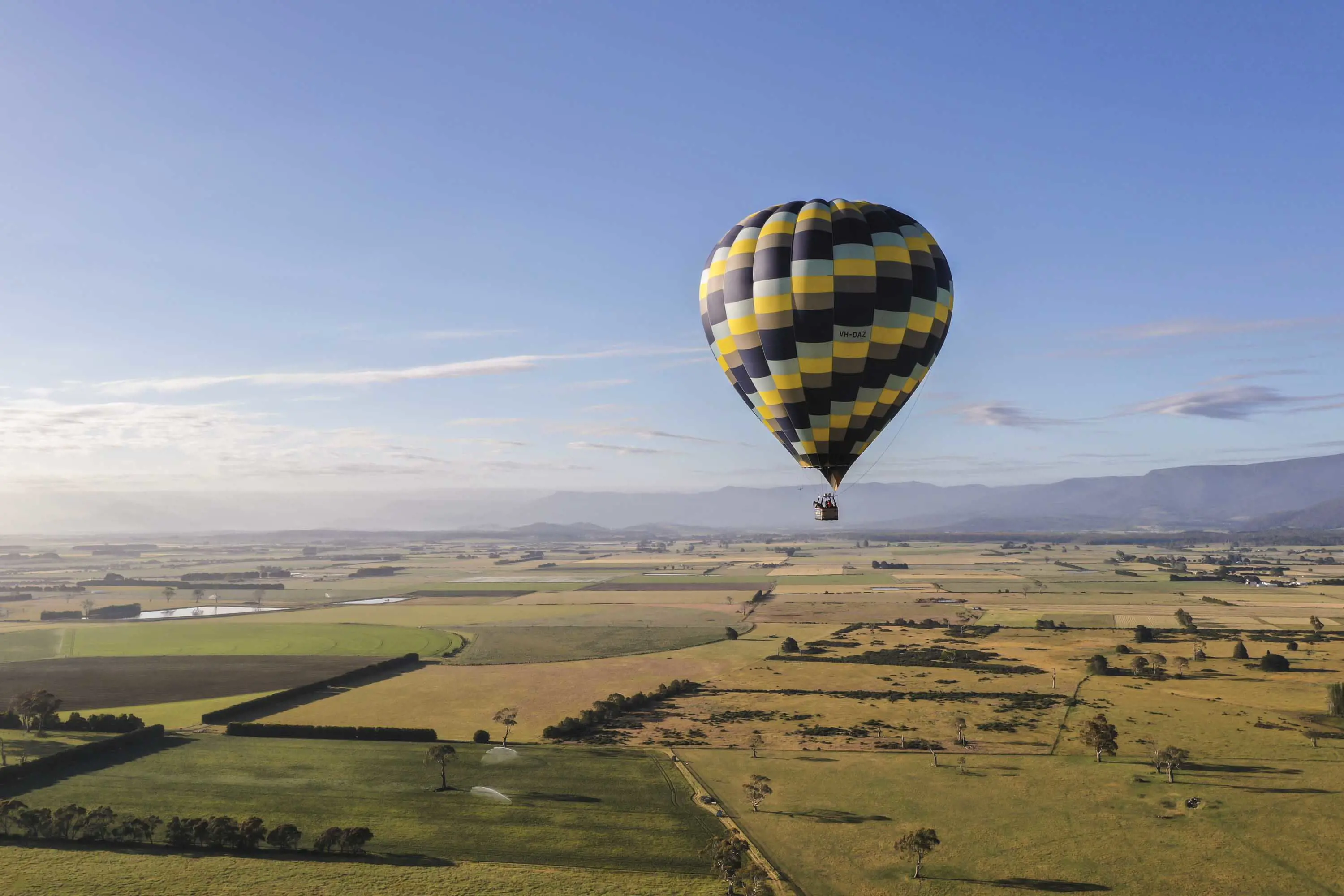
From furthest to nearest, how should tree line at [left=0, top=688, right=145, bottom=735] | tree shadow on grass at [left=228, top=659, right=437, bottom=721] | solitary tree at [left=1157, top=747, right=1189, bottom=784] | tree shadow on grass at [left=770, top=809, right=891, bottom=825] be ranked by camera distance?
tree shadow on grass at [left=228, top=659, right=437, bottom=721]
tree line at [left=0, top=688, right=145, bottom=735]
solitary tree at [left=1157, top=747, right=1189, bottom=784]
tree shadow on grass at [left=770, top=809, right=891, bottom=825]

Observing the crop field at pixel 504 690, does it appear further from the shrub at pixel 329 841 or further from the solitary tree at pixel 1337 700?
the solitary tree at pixel 1337 700

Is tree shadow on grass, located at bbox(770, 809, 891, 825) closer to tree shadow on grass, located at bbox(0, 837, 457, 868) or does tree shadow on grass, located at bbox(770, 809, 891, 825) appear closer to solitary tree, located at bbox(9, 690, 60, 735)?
tree shadow on grass, located at bbox(0, 837, 457, 868)

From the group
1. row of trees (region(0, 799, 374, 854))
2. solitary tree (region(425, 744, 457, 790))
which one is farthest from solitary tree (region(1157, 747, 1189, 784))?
row of trees (region(0, 799, 374, 854))

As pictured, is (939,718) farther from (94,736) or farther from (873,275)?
(94,736)

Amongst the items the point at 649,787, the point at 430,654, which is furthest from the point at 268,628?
the point at 649,787

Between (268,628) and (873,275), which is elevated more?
(873,275)

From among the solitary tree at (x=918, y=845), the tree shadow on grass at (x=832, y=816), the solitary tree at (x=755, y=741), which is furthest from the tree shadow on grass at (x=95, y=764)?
the solitary tree at (x=918, y=845)

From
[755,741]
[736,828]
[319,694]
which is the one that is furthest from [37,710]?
[736,828]
